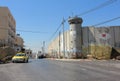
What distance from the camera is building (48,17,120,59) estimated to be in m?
61.6

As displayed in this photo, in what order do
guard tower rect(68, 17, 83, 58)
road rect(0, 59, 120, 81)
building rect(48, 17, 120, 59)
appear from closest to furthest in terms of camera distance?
road rect(0, 59, 120, 81) → building rect(48, 17, 120, 59) → guard tower rect(68, 17, 83, 58)

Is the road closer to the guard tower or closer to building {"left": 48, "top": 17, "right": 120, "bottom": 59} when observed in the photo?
building {"left": 48, "top": 17, "right": 120, "bottom": 59}

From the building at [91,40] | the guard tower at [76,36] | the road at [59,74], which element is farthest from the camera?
the guard tower at [76,36]

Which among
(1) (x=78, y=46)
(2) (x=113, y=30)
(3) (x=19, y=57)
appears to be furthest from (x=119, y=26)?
(3) (x=19, y=57)

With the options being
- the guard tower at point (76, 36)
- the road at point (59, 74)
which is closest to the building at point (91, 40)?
the guard tower at point (76, 36)

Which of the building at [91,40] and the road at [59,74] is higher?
the building at [91,40]

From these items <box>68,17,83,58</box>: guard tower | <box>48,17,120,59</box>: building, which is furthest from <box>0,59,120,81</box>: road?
<box>68,17,83,58</box>: guard tower

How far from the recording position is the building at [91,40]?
61.6m

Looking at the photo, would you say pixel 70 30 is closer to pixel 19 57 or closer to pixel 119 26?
pixel 119 26

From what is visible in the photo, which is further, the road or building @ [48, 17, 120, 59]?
building @ [48, 17, 120, 59]

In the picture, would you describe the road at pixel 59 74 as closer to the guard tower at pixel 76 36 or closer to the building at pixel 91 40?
the building at pixel 91 40

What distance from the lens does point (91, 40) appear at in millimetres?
65938

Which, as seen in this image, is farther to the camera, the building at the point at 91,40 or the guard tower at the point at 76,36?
the guard tower at the point at 76,36

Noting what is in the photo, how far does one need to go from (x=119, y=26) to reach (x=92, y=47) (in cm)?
758
